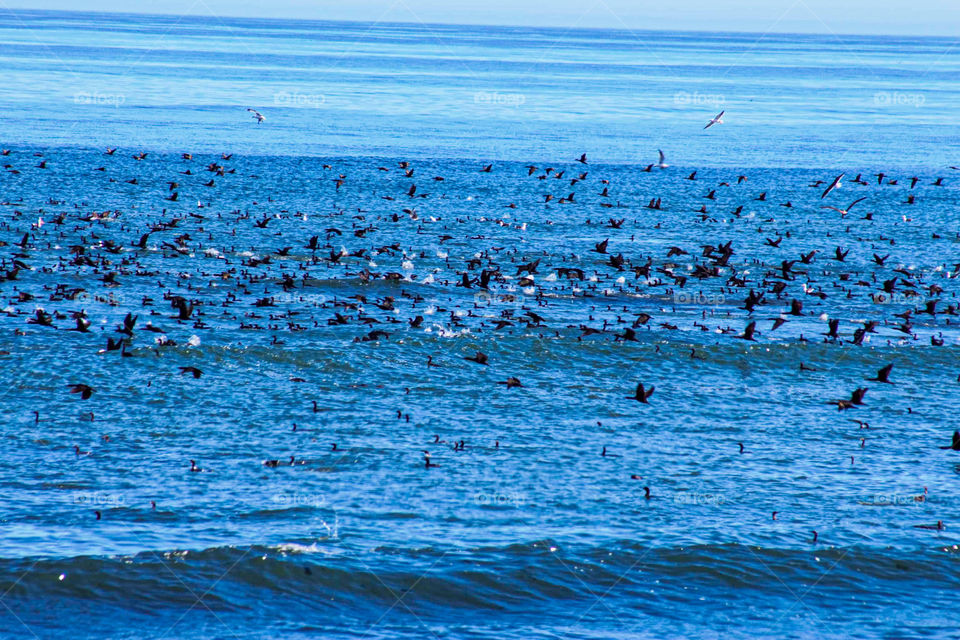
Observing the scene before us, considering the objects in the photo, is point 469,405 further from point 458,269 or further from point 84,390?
point 458,269

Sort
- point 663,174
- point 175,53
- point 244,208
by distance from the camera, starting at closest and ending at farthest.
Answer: point 244,208, point 663,174, point 175,53

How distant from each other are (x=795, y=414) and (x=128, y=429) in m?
12.3

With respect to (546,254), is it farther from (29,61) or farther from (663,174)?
(29,61)

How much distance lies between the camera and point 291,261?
31.8 meters

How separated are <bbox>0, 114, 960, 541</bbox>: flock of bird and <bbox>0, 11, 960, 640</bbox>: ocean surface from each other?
0.16 m

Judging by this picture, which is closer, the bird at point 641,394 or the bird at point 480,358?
the bird at point 641,394

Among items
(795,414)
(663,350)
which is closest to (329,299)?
(663,350)

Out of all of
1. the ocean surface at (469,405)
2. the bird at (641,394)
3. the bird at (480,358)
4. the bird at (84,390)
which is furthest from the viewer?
the bird at (480,358)

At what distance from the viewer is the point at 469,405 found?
20.7 m

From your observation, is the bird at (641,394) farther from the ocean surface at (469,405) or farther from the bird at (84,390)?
the bird at (84,390)

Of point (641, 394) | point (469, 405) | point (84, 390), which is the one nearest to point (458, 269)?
point (469, 405)

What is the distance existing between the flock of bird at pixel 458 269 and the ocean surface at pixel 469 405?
160mm

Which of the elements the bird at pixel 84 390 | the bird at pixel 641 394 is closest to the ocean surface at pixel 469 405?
the bird at pixel 641 394

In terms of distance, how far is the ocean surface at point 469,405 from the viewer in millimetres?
14203
